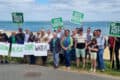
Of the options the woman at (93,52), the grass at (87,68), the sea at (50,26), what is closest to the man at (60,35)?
the grass at (87,68)

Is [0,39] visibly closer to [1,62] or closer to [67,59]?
[1,62]

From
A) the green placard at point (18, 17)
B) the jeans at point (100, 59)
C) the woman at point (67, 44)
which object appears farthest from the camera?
the green placard at point (18, 17)

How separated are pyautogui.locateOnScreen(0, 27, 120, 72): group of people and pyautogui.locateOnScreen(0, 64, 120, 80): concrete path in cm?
120

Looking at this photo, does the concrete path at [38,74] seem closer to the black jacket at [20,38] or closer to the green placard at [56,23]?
the black jacket at [20,38]

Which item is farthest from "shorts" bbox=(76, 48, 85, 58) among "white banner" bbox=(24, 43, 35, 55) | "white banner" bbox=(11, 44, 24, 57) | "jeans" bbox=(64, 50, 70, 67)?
"white banner" bbox=(11, 44, 24, 57)

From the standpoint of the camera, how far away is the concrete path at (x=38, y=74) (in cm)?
1936

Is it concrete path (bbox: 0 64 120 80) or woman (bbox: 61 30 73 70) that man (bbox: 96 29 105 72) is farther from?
woman (bbox: 61 30 73 70)

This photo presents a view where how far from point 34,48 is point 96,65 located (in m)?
3.57

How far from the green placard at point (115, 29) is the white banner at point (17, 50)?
4826 millimetres

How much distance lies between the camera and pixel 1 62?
79.0 ft

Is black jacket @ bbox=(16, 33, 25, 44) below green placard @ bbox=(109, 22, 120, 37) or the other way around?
below

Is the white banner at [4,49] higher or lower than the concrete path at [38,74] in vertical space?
higher

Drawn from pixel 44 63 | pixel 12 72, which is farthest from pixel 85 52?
pixel 12 72

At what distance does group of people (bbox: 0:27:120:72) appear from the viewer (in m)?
21.6
